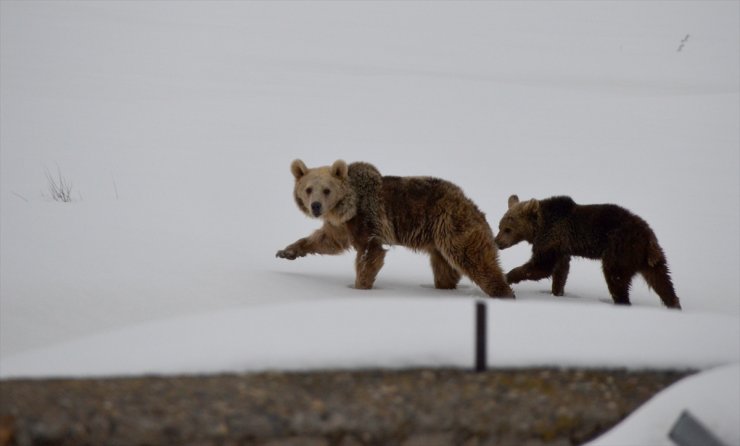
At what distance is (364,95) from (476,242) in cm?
1283

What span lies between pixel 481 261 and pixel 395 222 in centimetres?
86

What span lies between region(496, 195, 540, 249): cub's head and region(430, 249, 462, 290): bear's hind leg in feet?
1.83

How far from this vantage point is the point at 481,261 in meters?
6.86

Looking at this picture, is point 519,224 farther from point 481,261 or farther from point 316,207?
point 316,207

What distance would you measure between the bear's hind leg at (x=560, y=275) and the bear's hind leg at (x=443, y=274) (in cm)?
84

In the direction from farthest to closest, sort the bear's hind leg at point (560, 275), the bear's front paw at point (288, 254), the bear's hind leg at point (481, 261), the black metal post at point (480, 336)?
the bear's front paw at point (288, 254)
the bear's hind leg at point (560, 275)
the bear's hind leg at point (481, 261)
the black metal post at point (480, 336)

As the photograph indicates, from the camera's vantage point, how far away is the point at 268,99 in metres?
18.7

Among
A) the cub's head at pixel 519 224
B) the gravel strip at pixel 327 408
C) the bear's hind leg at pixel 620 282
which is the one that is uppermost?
the cub's head at pixel 519 224

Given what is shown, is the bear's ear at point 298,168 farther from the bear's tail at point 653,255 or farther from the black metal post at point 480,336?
the black metal post at point 480,336

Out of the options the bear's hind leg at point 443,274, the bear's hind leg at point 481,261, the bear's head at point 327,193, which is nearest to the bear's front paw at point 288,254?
the bear's head at point 327,193

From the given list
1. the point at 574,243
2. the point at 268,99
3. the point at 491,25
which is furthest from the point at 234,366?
the point at 491,25

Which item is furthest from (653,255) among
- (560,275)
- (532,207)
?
(532,207)

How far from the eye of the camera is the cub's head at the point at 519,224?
7.42m

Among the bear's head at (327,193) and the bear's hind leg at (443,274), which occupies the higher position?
the bear's head at (327,193)
